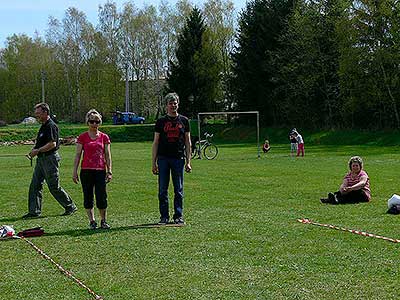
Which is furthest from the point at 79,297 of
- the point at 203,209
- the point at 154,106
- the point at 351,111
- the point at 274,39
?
the point at 154,106

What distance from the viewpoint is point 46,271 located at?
7.25m

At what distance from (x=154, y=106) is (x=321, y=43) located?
3718 centimetres

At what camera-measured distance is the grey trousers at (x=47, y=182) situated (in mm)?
11852

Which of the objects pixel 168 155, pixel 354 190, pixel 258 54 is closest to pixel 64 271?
pixel 168 155

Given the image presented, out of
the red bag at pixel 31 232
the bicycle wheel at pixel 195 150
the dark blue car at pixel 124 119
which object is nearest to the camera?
the red bag at pixel 31 232

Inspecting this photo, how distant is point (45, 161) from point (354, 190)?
555 cm

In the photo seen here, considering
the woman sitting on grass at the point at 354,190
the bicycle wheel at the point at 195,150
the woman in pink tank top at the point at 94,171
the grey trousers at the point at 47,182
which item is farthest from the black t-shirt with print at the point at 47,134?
the bicycle wheel at the point at 195,150

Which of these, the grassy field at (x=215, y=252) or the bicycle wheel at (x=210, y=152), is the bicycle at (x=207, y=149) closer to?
the bicycle wheel at (x=210, y=152)

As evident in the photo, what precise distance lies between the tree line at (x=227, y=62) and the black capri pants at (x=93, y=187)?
113 feet

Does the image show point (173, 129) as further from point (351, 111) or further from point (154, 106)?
point (154, 106)

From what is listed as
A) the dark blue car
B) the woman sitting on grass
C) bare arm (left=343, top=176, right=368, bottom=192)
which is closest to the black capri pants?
the woman sitting on grass

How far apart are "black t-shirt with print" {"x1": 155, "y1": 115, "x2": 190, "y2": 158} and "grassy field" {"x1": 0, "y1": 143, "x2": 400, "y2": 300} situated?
114cm

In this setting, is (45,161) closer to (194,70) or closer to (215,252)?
(215,252)

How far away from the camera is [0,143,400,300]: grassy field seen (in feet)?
20.7
